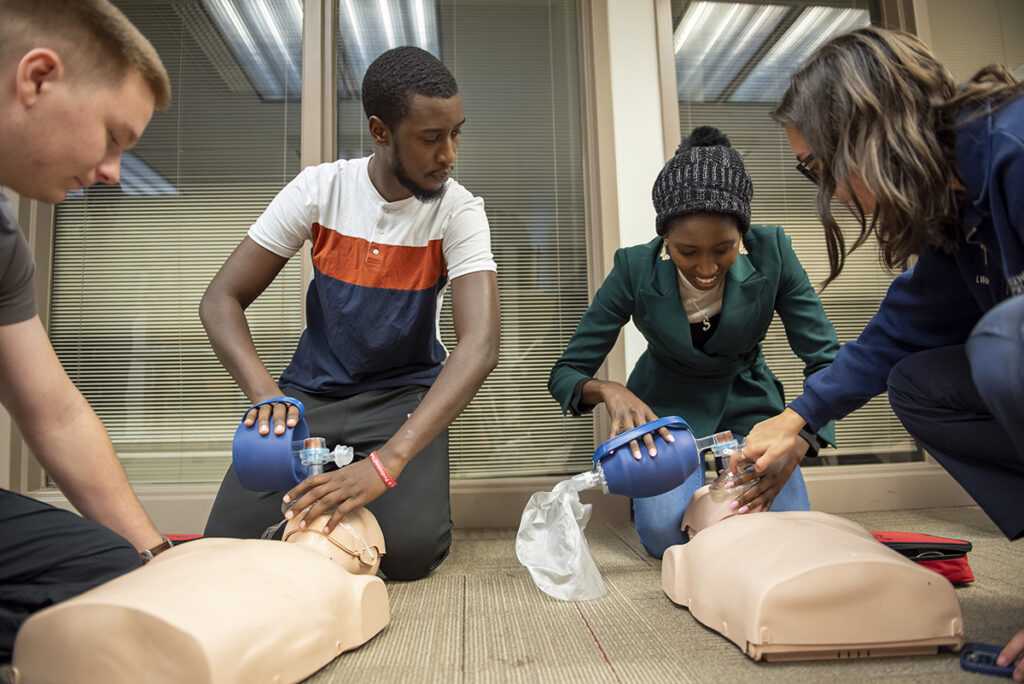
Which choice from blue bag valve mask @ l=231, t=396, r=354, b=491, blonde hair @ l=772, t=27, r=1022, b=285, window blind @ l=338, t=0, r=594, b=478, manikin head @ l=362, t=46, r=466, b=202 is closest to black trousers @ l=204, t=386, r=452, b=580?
blue bag valve mask @ l=231, t=396, r=354, b=491

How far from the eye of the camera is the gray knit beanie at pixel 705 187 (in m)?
1.39

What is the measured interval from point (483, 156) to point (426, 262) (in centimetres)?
83

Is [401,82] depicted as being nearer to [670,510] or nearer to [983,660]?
[670,510]

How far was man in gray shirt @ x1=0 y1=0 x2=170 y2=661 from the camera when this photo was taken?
28.1 inches

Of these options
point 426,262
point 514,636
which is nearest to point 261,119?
point 426,262

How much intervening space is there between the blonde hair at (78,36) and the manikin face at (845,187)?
91 cm

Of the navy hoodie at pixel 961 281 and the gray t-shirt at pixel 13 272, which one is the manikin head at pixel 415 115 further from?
the navy hoodie at pixel 961 281

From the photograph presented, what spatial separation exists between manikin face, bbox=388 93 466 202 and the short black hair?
0.06 feet

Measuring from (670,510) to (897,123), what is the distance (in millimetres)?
972

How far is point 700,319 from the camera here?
5.28 ft

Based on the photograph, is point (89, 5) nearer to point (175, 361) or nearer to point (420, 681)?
point (420, 681)

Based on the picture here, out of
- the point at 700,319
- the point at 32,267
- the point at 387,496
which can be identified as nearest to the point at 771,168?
the point at 700,319

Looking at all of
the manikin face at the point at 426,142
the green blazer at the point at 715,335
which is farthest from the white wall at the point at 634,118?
the manikin face at the point at 426,142

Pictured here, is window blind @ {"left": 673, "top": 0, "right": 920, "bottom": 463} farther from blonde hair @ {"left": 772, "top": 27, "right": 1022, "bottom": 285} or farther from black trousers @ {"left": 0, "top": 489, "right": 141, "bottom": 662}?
black trousers @ {"left": 0, "top": 489, "right": 141, "bottom": 662}
